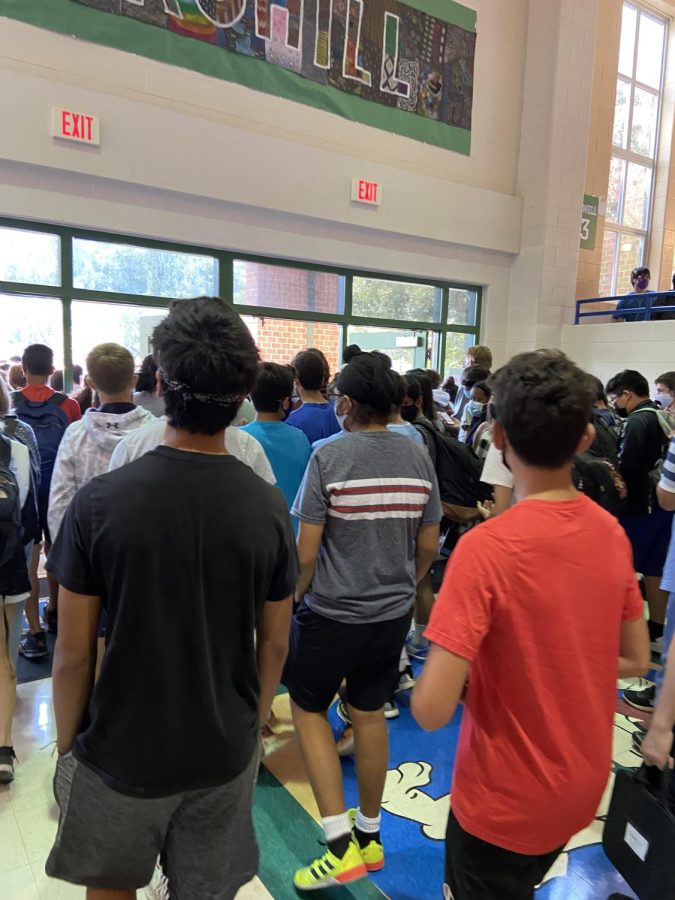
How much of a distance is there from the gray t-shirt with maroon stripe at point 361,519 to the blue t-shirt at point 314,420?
1233mm

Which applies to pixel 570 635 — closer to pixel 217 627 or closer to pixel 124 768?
pixel 217 627

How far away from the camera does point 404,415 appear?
3.04 meters

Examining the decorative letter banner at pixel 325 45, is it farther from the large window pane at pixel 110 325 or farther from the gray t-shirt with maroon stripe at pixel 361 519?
the gray t-shirt with maroon stripe at pixel 361 519

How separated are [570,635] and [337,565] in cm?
84

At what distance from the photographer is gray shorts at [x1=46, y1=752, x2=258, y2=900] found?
106cm

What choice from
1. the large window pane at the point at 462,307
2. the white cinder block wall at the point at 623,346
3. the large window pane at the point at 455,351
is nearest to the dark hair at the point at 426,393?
the large window pane at the point at 455,351

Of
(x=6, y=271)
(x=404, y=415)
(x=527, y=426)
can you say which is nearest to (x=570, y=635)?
(x=527, y=426)

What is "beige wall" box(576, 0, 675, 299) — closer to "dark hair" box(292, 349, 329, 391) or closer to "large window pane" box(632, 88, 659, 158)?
"large window pane" box(632, 88, 659, 158)

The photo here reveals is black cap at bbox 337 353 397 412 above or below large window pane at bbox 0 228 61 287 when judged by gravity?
below

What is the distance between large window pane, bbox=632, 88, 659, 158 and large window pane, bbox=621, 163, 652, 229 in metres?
0.29

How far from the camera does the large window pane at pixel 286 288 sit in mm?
6324

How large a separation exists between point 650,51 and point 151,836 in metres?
12.2

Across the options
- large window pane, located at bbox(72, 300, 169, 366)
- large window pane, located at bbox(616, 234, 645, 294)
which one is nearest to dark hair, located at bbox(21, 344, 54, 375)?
large window pane, located at bbox(72, 300, 169, 366)

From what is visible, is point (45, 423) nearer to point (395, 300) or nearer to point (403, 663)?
point (403, 663)
